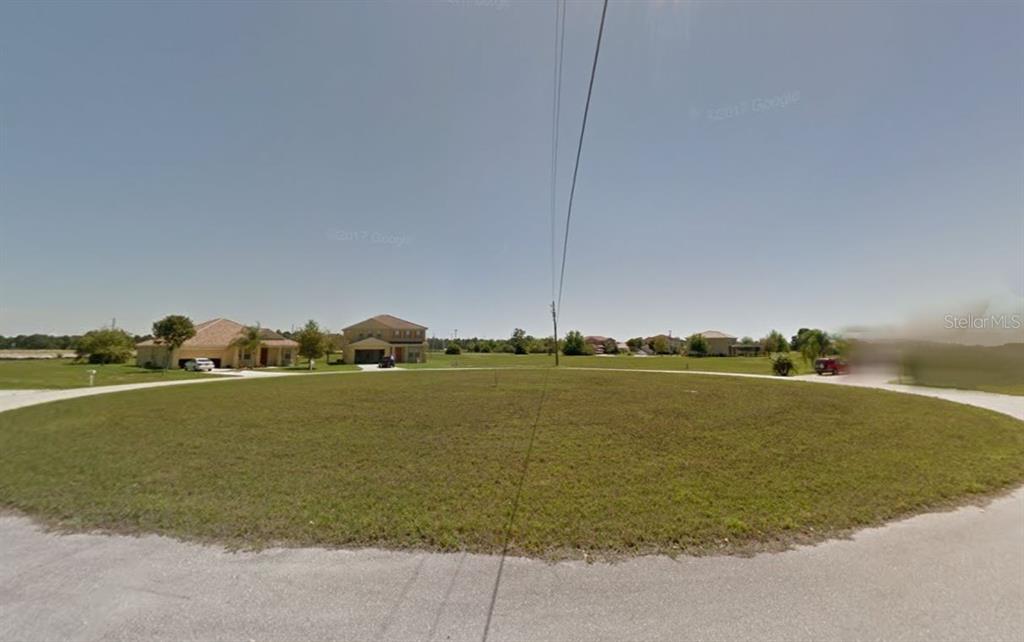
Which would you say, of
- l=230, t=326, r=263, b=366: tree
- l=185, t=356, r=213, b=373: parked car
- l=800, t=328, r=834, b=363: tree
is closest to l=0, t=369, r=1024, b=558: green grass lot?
l=800, t=328, r=834, b=363: tree

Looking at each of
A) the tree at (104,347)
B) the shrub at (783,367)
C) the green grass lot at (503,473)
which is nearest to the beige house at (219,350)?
the tree at (104,347)

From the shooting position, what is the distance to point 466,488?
5375mm

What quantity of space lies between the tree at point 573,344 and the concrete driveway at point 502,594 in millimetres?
79981

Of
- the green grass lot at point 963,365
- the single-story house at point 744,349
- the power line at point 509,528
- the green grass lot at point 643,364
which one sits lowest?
the power line at point 509,528

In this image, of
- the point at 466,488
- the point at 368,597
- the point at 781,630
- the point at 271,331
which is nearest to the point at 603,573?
the point at 781,630

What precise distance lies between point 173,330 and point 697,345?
84.2 m

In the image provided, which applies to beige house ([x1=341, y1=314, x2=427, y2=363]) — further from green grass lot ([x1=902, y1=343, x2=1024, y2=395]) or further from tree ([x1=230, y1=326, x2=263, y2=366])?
green grass lot ([x1=902, y1=343, x2=1024, y2=395])

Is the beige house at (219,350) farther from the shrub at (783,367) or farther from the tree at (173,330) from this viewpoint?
the shrub at (783,367)

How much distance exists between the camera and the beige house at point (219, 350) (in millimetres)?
37562

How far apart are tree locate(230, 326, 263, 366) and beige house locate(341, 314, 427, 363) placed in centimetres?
1223

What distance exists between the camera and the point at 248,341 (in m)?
39.5

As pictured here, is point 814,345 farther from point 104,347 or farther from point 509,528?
point 104,347

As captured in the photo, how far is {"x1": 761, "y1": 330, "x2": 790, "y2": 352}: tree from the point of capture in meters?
59.4

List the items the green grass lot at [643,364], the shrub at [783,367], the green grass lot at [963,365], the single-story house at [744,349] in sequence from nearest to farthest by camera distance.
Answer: the green grass lot at [963,365], the shrub at [783,367], the green grass lot at [643,364], the single-story house at [744,349]
